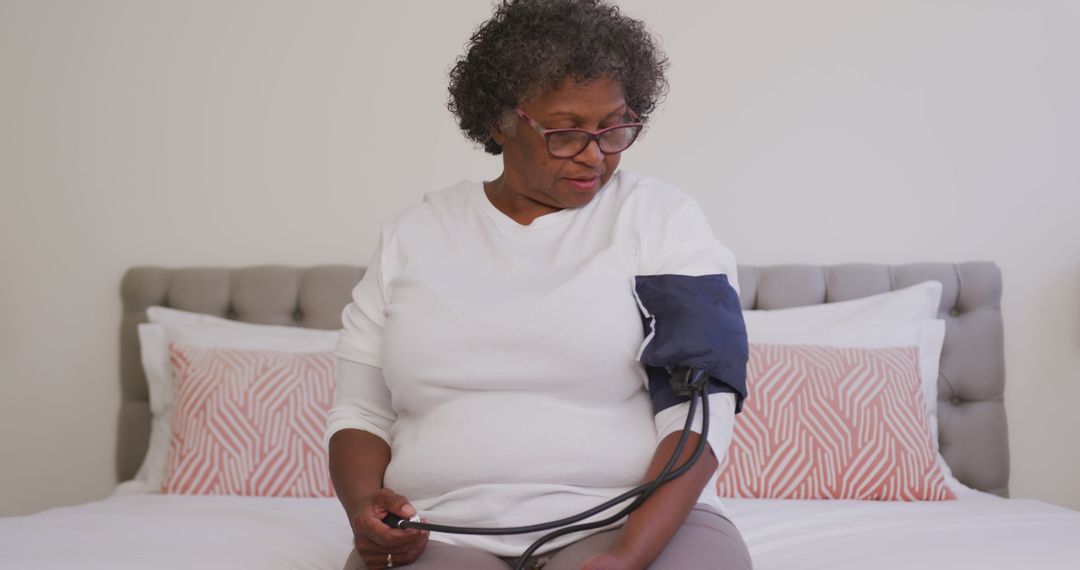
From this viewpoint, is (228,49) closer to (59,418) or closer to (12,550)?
(59,418)

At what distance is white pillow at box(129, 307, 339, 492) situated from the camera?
2697 millimetres

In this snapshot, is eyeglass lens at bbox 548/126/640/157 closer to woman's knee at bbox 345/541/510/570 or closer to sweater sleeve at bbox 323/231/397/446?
sweater sleeve at bbox 323/231/397/446

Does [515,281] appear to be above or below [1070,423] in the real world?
above

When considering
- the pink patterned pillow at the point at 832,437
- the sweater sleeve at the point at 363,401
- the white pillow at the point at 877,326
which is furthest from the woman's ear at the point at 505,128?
the white pillow at the point at 877,326

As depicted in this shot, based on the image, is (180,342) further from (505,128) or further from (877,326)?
(877,326)

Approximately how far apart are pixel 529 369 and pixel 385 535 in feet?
0.93

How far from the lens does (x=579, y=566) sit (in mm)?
1290

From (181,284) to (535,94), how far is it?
163 centimetres

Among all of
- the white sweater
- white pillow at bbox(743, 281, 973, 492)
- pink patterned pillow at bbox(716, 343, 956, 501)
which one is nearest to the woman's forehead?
the white sweater

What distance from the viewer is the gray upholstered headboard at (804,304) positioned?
273 cm

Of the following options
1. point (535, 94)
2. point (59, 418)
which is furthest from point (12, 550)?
point (59, 418)

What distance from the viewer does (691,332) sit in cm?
139

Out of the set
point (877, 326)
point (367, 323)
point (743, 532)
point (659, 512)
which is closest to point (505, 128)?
point (367, 323)

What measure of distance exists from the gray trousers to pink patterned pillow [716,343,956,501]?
0.95 meters
